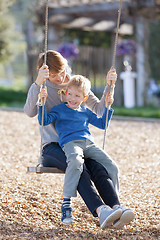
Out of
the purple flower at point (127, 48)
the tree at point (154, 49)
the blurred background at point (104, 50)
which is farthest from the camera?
the tree at point (154, 49)

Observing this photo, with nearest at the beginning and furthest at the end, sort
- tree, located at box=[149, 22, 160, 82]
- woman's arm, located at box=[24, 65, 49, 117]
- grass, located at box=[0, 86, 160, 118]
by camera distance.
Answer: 1. woman's arm, located at box=[24, 65, 49, 117]
2. grass, located at box=[0, 86, 160, 118]
3. tree, located at box=[149, 22, 160, 82]

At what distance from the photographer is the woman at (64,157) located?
8.20ft

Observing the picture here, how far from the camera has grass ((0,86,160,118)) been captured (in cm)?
854

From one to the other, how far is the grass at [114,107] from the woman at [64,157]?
548cm

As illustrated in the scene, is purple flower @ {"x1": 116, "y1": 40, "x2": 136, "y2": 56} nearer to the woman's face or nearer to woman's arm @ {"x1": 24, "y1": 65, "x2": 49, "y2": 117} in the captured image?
the woman's face

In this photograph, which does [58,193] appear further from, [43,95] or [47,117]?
[43,95]

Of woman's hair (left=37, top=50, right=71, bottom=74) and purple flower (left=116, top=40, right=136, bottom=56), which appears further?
purple flower (left=116, top=40, right=136, bottom=56)

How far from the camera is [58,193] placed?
11.7 feet

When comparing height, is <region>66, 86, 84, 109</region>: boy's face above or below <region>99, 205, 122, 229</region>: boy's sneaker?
above

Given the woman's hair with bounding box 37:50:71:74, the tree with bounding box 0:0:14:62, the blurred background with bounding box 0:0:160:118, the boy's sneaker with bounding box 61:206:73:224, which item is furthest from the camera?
the tree with bounding box 0:0:14:62

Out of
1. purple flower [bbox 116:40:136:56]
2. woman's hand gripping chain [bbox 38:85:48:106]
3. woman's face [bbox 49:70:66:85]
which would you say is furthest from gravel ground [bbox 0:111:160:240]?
purple flower [bbox 116:40:136:56]

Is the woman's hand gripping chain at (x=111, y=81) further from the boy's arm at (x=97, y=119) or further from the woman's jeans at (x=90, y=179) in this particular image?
the woman's jeans at (x=90, y=179)

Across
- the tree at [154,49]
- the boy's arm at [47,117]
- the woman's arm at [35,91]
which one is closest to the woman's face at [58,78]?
the woman's arm at [35,91]

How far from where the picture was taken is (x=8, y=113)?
820 cm
